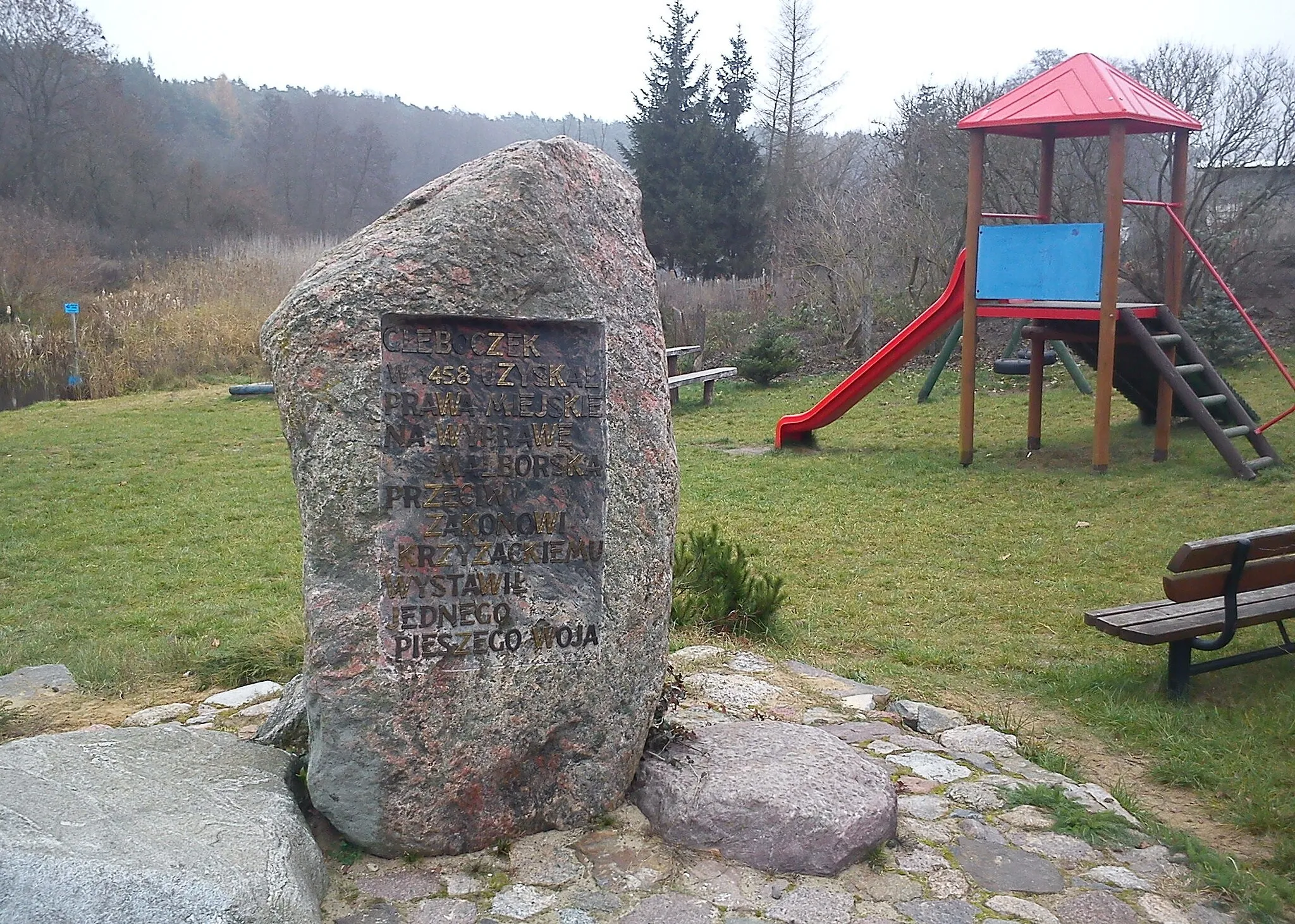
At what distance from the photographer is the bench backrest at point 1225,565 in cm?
412

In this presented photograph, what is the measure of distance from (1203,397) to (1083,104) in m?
2.93

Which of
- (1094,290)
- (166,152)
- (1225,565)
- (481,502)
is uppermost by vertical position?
(166,152)

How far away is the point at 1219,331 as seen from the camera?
43.3 feet

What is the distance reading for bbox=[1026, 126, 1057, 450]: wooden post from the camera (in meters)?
10.2

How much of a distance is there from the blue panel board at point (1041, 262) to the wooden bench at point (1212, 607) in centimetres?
512

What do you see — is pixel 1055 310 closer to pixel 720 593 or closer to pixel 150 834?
pixel 720 593

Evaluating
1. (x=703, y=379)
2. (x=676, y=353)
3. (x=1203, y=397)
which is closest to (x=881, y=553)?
(x=1203, y=397)

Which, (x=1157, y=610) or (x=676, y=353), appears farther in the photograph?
(x=676, y=353)

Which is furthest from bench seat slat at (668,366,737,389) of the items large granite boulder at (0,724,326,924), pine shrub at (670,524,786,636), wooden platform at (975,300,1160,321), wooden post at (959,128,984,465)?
large granite boulder at (0,724,326,924)

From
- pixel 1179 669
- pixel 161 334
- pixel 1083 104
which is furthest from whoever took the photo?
pixel 161 334

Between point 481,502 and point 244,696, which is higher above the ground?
point 481,502

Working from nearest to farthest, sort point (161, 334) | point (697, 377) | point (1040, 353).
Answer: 1. point (1040, 353)
2. point (697, 377)
3. point (161, 334)

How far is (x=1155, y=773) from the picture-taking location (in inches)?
148

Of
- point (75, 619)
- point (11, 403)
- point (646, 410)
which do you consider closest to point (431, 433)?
point (646, 410)
